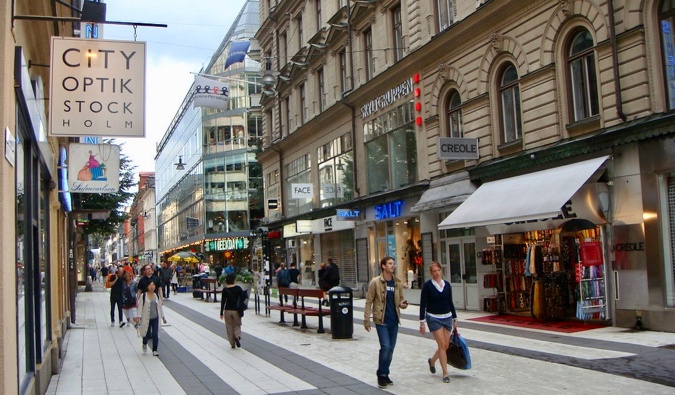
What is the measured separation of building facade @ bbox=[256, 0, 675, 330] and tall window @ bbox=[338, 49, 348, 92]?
10cm

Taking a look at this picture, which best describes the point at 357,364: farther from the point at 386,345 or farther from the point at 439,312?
the point at 439,312

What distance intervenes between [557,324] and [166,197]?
81028 millimetres

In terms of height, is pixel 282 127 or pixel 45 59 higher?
pixel 282 127

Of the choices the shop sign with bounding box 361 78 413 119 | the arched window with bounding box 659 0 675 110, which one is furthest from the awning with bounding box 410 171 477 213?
the arched window with bounding box 659 0 675 110

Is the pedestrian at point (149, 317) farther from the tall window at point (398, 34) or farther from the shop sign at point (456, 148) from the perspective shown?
the tall window at point (398, 34)

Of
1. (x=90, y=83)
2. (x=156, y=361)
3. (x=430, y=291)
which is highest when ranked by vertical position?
(x=90, y=83)

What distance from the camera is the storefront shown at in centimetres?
1466

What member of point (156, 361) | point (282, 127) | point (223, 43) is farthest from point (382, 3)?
point (223, 43)

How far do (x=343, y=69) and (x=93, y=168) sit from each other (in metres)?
17.0

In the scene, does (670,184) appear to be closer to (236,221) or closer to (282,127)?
(282,127)

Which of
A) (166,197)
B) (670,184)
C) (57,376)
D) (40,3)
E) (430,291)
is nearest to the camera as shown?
(40,3)

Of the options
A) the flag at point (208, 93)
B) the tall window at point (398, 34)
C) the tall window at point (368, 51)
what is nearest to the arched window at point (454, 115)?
the tall window at point (398, 34)

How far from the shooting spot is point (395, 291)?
9953mm

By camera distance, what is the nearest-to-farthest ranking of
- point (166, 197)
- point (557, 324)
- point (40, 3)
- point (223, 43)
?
point (40, 3)
point (557, 324)
point (223, 43)
point (166, 197)
